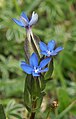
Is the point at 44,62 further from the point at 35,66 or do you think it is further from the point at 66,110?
the point at 66,110

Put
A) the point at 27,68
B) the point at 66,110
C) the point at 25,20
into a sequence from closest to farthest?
the point at 27,68, the point at 25,20, the point at 66,110

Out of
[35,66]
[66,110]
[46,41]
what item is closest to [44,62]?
[35,66]

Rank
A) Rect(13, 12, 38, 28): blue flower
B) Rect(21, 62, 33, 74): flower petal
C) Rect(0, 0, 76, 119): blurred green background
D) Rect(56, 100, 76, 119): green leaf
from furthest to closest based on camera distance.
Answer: Rect(0, 0, 76, 119): blurred green background < Rect(56, 100, 76, 119): green leaf < Rect(13, 12, 38, 28): blue flower < Rect(21, 62, 33, 74): flower petal

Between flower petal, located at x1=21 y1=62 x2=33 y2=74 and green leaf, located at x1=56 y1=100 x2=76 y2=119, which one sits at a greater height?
flower petal, located at x1=21 y1=62 x2=33 y2=74

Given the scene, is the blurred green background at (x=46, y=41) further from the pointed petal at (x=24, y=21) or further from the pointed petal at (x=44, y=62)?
the pointed petal at (x=44, y=62)

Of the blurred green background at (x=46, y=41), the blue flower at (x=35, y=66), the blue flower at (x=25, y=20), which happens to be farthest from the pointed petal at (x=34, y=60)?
the blurred green background at (x=46, y=41)

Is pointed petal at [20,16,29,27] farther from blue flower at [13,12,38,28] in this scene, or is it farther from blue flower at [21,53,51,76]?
blue flower at [21,53,51,76]

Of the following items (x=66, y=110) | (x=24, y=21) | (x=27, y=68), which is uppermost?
(x=24, y=21)

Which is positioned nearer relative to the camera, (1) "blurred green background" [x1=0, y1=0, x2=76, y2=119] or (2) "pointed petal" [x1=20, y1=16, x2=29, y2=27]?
(2) "pointed petal" [x1=20, y1=16, x2=29, y2=27]

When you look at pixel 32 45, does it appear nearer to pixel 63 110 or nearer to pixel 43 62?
pixel 43 62

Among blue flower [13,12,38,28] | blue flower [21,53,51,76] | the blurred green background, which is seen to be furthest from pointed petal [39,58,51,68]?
the blurred green background
